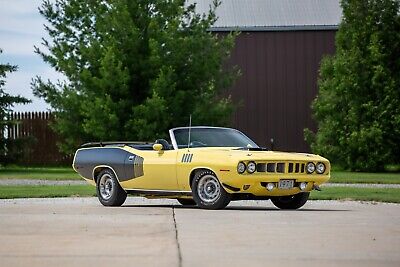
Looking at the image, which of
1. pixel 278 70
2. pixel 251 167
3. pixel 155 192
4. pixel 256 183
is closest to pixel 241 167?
pixel 251 167

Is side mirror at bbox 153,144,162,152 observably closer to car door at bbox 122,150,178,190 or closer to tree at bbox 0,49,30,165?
car door at bbox 122,150,178,190

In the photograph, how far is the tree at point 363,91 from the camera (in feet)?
122

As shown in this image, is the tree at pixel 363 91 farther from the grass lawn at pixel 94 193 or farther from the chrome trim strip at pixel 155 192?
the chrome trim strip at pixel 155 192

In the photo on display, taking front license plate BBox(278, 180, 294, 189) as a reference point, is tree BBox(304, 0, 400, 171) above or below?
above

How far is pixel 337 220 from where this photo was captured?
534 inches

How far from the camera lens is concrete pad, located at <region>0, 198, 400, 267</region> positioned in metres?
9.20

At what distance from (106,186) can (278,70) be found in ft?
87.1

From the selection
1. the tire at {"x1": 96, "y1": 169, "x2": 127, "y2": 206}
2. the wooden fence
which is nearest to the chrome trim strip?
the tire at {"x1": 96, "y1": 169, "x2": 127, "y2": 206}

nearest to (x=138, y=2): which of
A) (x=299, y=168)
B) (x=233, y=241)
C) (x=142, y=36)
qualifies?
(x=142, y=36)

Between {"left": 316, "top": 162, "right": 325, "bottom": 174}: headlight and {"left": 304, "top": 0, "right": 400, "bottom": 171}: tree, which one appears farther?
{"left": 304, "top": 0, "right": 400, "bottom": 171}: tree

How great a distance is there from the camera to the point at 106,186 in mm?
17797

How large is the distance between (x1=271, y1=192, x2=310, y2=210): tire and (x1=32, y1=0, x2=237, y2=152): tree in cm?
1763

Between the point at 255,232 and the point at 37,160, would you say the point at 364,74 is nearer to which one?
the point at 37,160

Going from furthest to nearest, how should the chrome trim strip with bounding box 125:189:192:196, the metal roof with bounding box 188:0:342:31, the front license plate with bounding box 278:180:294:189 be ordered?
the metal roof with bounding box 188:0:342:31
the chrome trim strip with bounding box 125:189:192:196
the front license plate with bounding box 278:180:294:189
